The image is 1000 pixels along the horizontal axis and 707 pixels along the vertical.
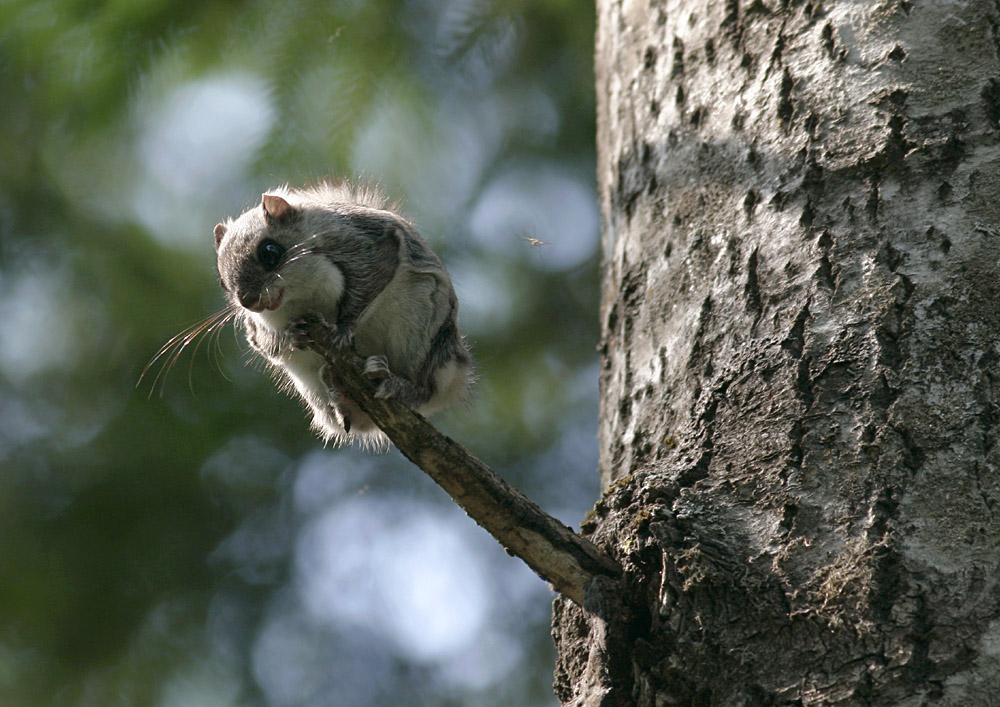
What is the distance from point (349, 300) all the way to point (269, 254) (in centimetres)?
41

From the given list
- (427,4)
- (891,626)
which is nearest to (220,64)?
(427,4)

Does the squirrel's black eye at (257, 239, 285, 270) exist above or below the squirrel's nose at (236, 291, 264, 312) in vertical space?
above

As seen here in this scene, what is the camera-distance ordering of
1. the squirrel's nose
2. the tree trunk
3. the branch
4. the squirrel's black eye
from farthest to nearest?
1. the squirrel's black eye
2. the squirrel's nose
3. the branch
4. the tree trunk

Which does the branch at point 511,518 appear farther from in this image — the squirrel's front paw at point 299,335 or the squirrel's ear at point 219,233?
the squirrel's ear at point 219,233

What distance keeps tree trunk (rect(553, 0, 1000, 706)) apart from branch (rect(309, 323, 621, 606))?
82mm

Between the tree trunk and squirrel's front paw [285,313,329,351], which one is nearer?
the tree trunk

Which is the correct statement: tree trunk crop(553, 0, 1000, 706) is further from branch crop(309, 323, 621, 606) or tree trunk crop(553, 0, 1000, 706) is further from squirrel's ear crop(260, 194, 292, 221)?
squirrel's ear crop(260, 194, 292, 221)

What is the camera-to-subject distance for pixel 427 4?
425cm

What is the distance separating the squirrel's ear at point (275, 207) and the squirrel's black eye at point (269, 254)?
7.8 inches

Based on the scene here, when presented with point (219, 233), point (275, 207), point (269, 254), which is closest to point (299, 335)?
point (269, 254)

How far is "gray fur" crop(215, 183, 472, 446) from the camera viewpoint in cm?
340

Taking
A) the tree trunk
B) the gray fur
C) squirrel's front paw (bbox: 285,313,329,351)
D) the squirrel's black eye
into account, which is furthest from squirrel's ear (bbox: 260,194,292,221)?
the tree trunk

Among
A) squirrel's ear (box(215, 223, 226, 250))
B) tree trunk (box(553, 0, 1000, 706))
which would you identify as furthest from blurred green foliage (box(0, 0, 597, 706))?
tree trunk (box(553, 0, 1000, 706))

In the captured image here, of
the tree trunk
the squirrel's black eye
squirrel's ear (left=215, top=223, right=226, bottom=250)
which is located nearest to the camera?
the tree trunk
